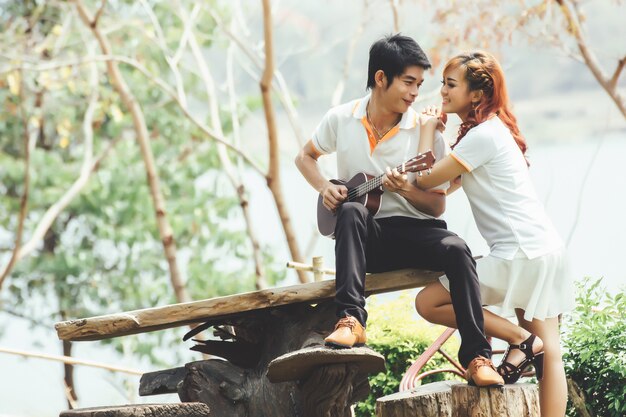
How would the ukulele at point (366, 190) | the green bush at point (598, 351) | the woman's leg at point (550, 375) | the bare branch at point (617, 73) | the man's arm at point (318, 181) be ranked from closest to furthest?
the ukulele at point (366, 190) → the woman's leg at point (550, 375) → the man's arm at point (318, 181) → the green bush at point (598, 351) → the bare branch at point (617, 73)

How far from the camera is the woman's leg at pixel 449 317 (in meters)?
4.00

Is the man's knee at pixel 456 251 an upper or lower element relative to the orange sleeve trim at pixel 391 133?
lower

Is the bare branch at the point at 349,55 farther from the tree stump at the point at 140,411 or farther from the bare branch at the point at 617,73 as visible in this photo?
the tree stump at the point at 140,411

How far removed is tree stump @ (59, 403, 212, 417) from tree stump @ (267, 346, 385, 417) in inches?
13.8

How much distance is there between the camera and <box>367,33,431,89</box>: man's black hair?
4.22m

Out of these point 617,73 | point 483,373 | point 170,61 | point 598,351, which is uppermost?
point 170,61

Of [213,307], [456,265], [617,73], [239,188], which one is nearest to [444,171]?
[456,265]

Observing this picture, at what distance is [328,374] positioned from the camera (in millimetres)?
3891

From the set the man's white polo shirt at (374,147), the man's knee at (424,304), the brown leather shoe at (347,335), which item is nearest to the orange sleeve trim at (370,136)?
the man's white polo shirt at (374,147)

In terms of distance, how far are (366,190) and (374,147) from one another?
0.23m

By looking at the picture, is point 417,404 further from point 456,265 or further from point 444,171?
point 444,171

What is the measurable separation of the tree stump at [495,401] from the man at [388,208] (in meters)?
0.06

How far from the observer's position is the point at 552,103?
51.2ft

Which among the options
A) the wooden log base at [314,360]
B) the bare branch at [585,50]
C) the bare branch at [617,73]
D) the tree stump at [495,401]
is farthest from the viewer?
the bare branch at [585,50]
